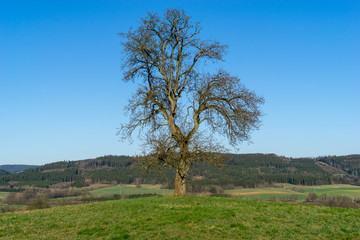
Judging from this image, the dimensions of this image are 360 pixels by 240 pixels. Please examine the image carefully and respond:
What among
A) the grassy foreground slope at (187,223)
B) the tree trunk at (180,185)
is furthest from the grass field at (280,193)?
the grassy foreground slope at (187,223)

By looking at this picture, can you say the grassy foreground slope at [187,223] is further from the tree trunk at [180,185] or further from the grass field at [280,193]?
the grass field at [280,193]

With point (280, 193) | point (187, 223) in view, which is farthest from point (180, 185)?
point (280, 193)

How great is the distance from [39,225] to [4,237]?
269 cm

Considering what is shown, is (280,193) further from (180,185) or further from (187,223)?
(187,223)

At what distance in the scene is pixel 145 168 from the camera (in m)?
26.0

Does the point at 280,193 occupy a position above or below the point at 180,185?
Result: below

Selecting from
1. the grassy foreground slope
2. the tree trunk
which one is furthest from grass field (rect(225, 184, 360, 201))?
the grassy foreground slope

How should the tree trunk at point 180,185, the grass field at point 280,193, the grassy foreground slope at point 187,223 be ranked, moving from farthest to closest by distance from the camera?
the grass field at point 280,193 → the tree trunk at point 180,185 → the grassy foreground slope at point 187,223

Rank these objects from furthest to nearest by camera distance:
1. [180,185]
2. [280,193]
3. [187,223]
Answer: [280,193], [180,185], [187,223]

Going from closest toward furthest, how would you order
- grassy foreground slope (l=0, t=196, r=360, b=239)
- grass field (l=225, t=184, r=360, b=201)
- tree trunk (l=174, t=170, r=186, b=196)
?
grassy foreground slope (l=0, t=196, r=360, b=239), tree trunk (l=174, t=170, r=186, b=196), grass field (l=225, t=184, r=360, b=201)

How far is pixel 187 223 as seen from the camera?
53.0 ft

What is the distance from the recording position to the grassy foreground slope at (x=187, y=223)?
47.0 feet

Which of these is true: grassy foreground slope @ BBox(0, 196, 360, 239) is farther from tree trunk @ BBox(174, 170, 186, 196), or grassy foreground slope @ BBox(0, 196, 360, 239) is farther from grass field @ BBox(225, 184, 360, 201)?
grass field @ BBox(225, 184, 360, 201)

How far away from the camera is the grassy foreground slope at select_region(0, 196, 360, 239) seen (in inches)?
564
